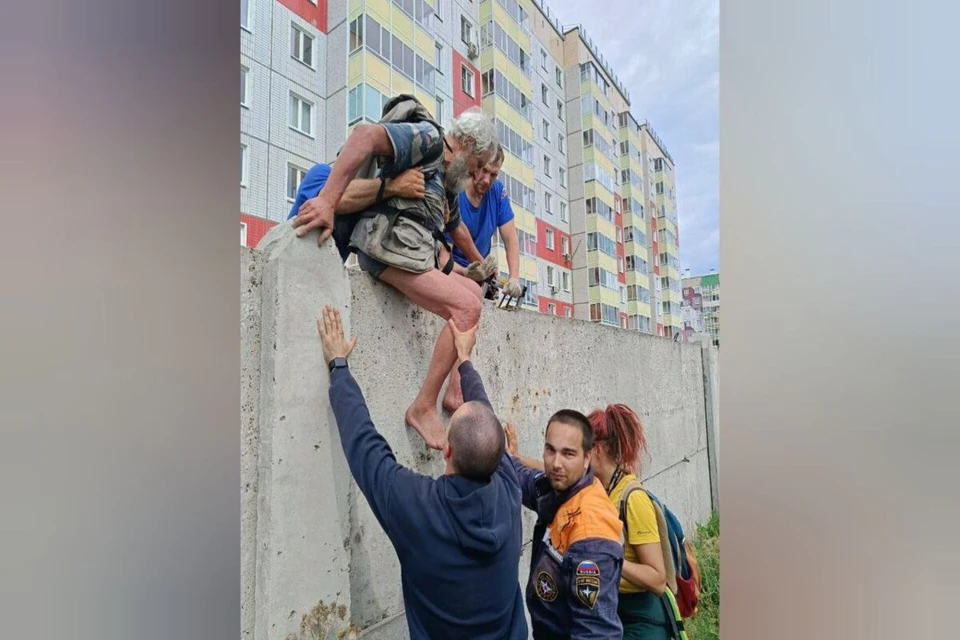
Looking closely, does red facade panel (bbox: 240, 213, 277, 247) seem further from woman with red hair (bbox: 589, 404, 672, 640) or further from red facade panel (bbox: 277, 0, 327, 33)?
woman with red hair (bbox: 589, 404, 672, 640)

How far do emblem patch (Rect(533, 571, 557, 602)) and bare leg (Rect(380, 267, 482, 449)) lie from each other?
455 mm

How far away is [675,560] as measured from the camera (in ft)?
5.29

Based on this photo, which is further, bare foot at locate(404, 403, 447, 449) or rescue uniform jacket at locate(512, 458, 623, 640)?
bare foot at locate(404, 403, 447, 449)

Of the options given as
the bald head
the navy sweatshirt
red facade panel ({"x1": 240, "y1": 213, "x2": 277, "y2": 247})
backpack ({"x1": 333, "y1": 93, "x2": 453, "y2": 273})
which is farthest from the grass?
red facade panel ({"x1": 240, "y1": 213, "x2": 277, "y2": 247})

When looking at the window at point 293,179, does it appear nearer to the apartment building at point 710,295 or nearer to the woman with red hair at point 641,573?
the apartment building at point 710,295

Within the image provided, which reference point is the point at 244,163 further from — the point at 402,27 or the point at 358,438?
the point at 402,27

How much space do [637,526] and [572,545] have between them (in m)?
0.31

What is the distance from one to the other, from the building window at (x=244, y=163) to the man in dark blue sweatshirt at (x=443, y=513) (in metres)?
0.35

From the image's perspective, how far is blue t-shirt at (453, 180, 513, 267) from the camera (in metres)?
2.01

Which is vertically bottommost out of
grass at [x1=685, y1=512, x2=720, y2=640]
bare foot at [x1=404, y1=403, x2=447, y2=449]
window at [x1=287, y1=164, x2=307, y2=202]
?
grass at [x1=685, y1=512, x2=720, y2=640]

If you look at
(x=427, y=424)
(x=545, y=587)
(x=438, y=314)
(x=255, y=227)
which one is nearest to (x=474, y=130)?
(x=438, y=314)

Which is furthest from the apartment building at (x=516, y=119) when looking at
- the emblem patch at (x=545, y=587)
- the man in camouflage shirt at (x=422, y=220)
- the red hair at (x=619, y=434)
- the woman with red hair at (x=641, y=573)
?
the emblem patch at (x=545, y=587)
